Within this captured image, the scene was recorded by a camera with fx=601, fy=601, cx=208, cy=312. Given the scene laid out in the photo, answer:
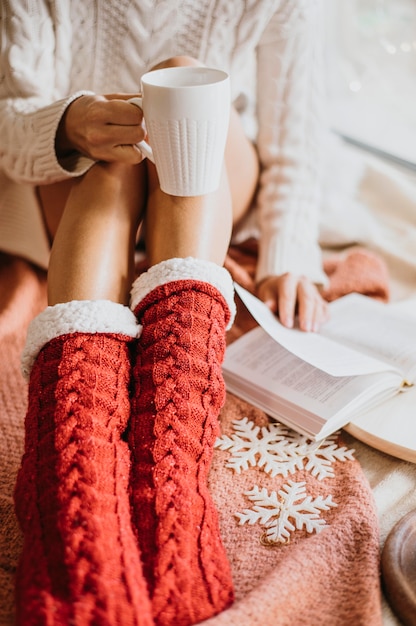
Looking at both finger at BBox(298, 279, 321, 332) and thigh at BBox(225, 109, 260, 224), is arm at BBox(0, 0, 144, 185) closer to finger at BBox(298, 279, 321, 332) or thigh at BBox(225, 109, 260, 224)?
thigh at BBox(225, 109, 260, 224)

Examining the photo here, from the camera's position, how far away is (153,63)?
0.91m

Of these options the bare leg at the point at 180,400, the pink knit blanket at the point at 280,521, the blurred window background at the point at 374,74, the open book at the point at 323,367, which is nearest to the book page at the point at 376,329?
the open book at the point at 323,367

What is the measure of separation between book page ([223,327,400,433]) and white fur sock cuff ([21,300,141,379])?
22cm

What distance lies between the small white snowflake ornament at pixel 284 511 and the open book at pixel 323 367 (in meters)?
0.08

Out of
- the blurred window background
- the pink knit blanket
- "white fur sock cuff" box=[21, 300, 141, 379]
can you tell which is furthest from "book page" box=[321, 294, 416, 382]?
the blurred window background

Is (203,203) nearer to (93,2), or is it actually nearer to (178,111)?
(178,111)

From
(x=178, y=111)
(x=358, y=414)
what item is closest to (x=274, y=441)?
(x=358, y=414)

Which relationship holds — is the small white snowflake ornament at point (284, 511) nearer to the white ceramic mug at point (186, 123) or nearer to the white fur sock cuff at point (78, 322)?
the white fur sock cuff at point (78, 322)

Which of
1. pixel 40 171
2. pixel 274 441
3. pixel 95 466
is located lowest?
pixel 274 441

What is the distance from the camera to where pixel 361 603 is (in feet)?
1.82

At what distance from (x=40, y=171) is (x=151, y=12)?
0.95ft

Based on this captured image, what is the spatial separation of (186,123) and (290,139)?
0.46m

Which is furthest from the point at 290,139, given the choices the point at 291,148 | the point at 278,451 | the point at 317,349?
the point at 278,451

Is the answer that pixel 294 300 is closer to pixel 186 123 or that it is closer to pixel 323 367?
pixel 323 367
